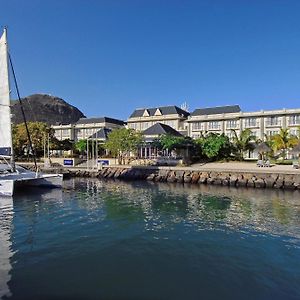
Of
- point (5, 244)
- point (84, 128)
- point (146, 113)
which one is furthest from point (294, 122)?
point (5, 244)

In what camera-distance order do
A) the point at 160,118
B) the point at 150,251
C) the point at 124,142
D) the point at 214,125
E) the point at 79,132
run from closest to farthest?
the point at 150,251 < the point at 124,142 < the point at 214,125 < the point at 160,118 < the point at 79,132

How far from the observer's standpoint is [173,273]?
34.0 ft

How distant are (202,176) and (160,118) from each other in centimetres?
5389

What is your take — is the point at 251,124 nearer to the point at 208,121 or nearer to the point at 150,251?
the point at 208,121

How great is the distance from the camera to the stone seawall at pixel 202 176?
36.4 meters

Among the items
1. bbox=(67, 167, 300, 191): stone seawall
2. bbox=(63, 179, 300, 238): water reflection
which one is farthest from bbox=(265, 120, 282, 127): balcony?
bbox=(63, 179, 300, 238): water reflection

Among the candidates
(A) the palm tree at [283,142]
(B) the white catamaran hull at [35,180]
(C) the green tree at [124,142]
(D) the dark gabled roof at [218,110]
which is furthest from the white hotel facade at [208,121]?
(B) the white catamaran hull at [35,180]

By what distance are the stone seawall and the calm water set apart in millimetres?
13358

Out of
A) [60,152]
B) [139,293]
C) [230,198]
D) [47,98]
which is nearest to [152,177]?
[230,198]

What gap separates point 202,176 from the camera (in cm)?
4200

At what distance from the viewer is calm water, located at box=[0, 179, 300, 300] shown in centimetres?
918

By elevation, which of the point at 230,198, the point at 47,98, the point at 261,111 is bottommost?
the point at 230,198

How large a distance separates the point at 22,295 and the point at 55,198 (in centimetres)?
1973

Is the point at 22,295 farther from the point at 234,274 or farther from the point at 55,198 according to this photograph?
the point at 55,198
